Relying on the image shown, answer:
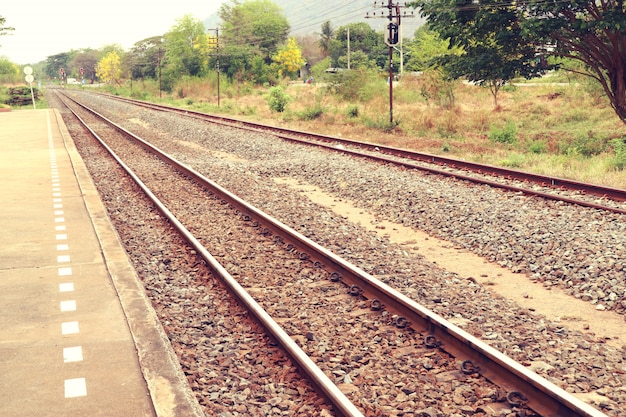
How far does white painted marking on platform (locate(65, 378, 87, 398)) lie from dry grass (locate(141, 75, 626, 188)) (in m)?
11.7

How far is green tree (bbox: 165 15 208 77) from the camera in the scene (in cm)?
9812

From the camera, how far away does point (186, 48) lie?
10275 cm

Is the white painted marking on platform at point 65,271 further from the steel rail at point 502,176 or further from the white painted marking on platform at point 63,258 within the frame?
the steel rail at point 502,176

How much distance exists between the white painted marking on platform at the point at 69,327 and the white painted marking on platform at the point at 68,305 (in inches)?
15.8

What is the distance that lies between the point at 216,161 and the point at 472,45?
35.3 feet

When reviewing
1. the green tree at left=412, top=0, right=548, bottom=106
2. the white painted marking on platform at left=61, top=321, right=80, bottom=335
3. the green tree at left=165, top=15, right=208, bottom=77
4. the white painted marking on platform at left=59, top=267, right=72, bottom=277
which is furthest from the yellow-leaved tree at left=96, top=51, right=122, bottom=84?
the white painted marking on platform at left=61, top=321, right=80, bottom=335

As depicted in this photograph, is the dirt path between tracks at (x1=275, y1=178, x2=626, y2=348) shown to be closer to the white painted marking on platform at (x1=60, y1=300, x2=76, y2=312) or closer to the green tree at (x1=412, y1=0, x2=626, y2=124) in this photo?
the white painted marking on platform at (x1=60, y1=300, x2=76, y2=312)

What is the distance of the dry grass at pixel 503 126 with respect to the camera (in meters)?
17.5

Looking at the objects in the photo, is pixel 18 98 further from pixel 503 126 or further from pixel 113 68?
pixel 113 68

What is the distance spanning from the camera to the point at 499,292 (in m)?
7.59

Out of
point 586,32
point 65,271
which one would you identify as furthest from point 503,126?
point 65,271

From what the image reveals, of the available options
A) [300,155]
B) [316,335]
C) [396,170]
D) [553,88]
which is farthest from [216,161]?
[553,88]

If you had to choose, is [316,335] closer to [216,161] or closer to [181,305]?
[181,305]

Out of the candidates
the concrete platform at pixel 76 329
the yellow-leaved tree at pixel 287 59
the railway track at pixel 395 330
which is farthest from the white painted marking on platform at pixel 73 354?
the yellow-leaved tree at pixel 287 59
